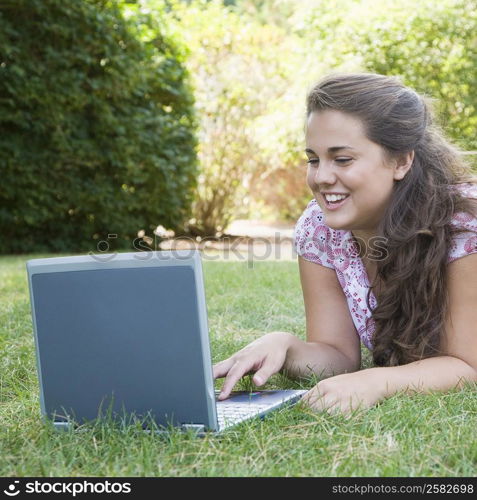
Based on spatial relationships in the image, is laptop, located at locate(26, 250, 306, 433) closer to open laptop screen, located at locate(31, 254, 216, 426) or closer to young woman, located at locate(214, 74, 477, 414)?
open laptop screen, located at locate(31, 254, 216, 426)

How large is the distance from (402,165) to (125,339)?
108 centimetres

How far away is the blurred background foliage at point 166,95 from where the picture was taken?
7398 mm

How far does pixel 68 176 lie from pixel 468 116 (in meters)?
4.66

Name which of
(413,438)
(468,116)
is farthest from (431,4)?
(413,438)

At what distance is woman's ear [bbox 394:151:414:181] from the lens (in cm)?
233

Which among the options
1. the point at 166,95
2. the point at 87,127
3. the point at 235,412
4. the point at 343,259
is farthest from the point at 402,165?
the point at 166,95

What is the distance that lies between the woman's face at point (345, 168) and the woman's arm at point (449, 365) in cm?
32

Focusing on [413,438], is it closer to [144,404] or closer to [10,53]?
[144,404]

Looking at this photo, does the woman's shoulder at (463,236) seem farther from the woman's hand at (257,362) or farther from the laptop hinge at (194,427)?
the laptop hinge at (194,427)

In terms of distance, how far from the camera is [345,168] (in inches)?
87.4

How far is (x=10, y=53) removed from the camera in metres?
7.16

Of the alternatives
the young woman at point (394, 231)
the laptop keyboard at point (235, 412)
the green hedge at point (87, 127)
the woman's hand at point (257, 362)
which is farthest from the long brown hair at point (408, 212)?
the green hedge at point (87, 127)

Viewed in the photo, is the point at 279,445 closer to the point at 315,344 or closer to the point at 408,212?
the point at 315,344
